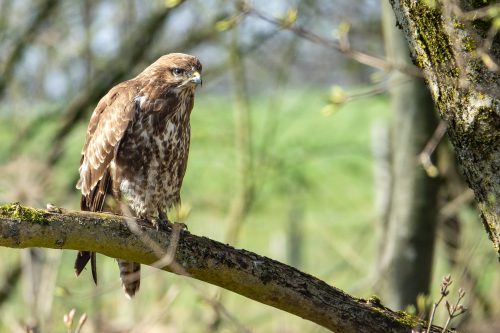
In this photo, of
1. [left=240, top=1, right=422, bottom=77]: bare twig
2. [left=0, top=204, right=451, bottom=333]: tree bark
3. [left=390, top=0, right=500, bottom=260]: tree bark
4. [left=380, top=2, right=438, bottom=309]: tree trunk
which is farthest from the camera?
[left=380, top=2, right=438, bottom=309]: tree trunk

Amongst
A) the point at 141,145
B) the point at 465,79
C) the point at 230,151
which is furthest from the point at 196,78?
the point at 230,151

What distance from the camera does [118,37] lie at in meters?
9.27

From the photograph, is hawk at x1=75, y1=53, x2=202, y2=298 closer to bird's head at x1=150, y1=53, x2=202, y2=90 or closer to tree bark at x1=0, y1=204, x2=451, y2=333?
bird's head at x1=150, y1=53, x2=202, y2=90

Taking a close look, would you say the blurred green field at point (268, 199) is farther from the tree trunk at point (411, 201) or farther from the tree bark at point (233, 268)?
the tree bark at point (233, 268)

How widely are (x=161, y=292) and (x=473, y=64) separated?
5.77 meters

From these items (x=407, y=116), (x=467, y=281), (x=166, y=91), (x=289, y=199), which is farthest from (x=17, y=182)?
(x=289, y=199)

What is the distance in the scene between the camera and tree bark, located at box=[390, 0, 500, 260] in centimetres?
273

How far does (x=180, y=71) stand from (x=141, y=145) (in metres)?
0.54

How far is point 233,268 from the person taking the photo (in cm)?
316

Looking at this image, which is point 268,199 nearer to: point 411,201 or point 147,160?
point 411,201

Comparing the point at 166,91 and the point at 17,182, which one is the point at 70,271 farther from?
the point at 166,91

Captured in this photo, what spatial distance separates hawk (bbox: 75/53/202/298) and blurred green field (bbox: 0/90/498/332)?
178 cm

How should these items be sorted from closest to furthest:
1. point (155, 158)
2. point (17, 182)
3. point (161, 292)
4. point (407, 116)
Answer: point (155, 158), point (407, 116), point (17, 182), point (161, 292)

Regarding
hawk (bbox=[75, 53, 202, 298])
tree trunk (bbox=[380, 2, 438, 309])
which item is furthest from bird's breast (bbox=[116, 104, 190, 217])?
tree trunk (bbox=[380, 2, 438, 309])
